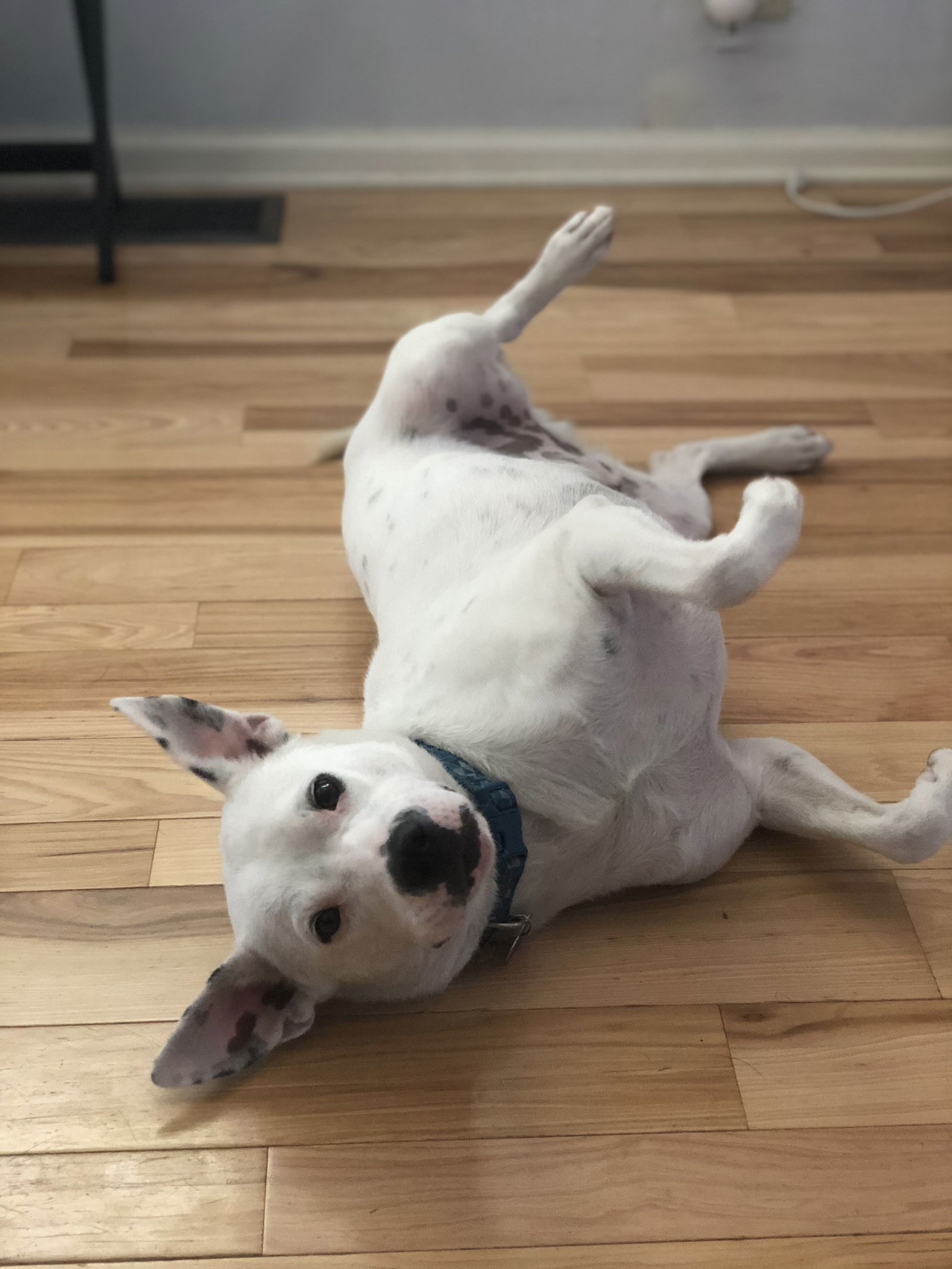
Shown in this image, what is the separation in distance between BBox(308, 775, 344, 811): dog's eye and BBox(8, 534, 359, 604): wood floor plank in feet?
2.86

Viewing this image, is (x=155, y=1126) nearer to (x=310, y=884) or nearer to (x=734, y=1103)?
(x=310, y=884)

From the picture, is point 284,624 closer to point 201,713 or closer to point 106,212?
point 201,713

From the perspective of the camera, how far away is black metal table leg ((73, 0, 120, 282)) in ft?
9.10

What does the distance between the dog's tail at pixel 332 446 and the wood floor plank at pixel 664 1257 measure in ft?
5.19

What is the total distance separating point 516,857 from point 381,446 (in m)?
0.84

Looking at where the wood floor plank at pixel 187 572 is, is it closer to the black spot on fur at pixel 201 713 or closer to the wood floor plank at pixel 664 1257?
the black spot on fur at pixel 201 713

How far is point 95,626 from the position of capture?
2.13 m

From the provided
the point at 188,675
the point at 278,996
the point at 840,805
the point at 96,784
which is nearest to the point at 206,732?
the point at 278,996

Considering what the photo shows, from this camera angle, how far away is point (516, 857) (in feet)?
4.71

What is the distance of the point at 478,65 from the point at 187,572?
1.90 meters

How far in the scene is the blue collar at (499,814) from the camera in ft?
4.66

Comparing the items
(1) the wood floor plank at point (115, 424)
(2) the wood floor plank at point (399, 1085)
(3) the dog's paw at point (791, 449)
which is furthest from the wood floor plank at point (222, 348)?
(2) the wood floor plank at point (399, 1085)

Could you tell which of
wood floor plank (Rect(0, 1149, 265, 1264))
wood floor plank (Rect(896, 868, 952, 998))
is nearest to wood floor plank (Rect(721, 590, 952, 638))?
wood floor plank (Rect(896, 868, 952, 998))

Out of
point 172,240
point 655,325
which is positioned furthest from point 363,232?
point 655,325
